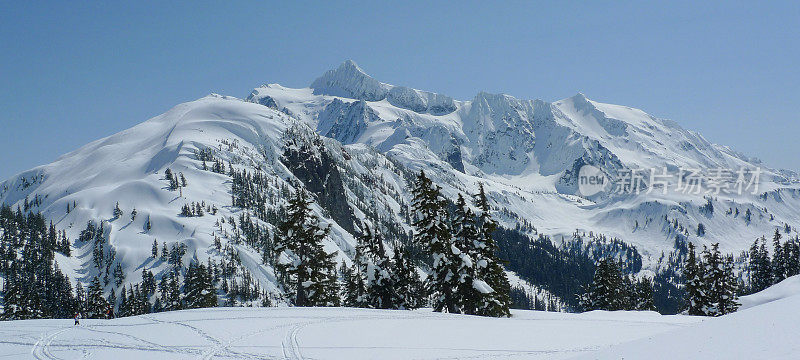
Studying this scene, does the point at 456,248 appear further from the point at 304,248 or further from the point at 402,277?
the point at 304,248

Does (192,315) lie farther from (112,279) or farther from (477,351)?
(112,279)

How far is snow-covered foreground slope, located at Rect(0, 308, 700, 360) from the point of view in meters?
20.0

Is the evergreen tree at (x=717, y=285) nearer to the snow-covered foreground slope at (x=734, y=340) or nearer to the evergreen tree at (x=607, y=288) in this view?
the evergreen tree at (x=607, y=288)

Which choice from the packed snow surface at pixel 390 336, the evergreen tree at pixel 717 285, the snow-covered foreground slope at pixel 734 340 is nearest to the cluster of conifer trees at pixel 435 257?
the packed snow surface at pixel 390 336

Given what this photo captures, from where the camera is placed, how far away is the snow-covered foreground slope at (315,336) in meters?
20.0

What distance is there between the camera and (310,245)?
3981 cm

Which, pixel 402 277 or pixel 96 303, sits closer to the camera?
pixel 402 277

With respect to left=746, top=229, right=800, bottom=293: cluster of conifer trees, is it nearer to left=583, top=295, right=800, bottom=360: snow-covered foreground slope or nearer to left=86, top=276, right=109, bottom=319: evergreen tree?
left=583, top=295, right=800, bottom=360: snow-covered foreground slope

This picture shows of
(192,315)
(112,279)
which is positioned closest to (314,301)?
(192,315)

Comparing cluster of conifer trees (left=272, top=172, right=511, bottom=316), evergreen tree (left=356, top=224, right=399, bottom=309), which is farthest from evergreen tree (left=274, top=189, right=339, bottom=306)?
evergreen tree (left=356, top=224, right=399, bottom=309)

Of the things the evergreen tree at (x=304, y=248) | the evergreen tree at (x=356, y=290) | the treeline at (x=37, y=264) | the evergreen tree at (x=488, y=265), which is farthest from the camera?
the treeline at (x=37, y=264)

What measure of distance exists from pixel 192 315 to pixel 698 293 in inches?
2164

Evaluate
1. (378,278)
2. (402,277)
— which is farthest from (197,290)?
(402,277)

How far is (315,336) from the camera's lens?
74.6ft
